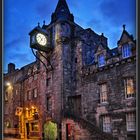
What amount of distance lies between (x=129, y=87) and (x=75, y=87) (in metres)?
2.18

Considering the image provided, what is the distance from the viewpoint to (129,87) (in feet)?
22.7

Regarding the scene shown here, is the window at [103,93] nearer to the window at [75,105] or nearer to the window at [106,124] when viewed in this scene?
the window at [106,124]

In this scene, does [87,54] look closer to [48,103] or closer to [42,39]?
[42,39]

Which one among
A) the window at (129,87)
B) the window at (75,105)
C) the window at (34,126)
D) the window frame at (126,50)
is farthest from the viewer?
the window at (75,105)

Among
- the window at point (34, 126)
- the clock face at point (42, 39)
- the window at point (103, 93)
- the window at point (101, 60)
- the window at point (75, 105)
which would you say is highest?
the clock face at point (42, 39)

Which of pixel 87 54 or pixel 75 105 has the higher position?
pixel 87 54

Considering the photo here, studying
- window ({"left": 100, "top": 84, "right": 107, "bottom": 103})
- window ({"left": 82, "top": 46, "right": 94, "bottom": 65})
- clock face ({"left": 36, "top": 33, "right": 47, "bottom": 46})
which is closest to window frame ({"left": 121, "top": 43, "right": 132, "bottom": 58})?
window ({"left": 100, "top": 84, "right": 107, "bottom": 103})

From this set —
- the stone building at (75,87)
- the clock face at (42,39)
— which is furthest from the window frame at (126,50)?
the clock face at (42,39)

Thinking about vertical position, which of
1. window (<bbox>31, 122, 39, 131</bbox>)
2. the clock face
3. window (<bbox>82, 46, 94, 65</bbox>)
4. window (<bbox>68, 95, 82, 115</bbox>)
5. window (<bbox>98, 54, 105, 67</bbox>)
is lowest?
window (<bbox>31, 122, 39, 131</bbox>)

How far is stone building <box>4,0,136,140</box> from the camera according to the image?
6.82 meters

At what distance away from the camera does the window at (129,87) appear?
6.79 metres

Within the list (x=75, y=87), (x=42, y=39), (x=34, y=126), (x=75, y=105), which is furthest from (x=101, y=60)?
(x=34, y=126)

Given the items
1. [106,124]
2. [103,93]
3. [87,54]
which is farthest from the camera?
[87,54]

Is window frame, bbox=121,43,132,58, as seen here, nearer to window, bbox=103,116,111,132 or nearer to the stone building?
the stone building
